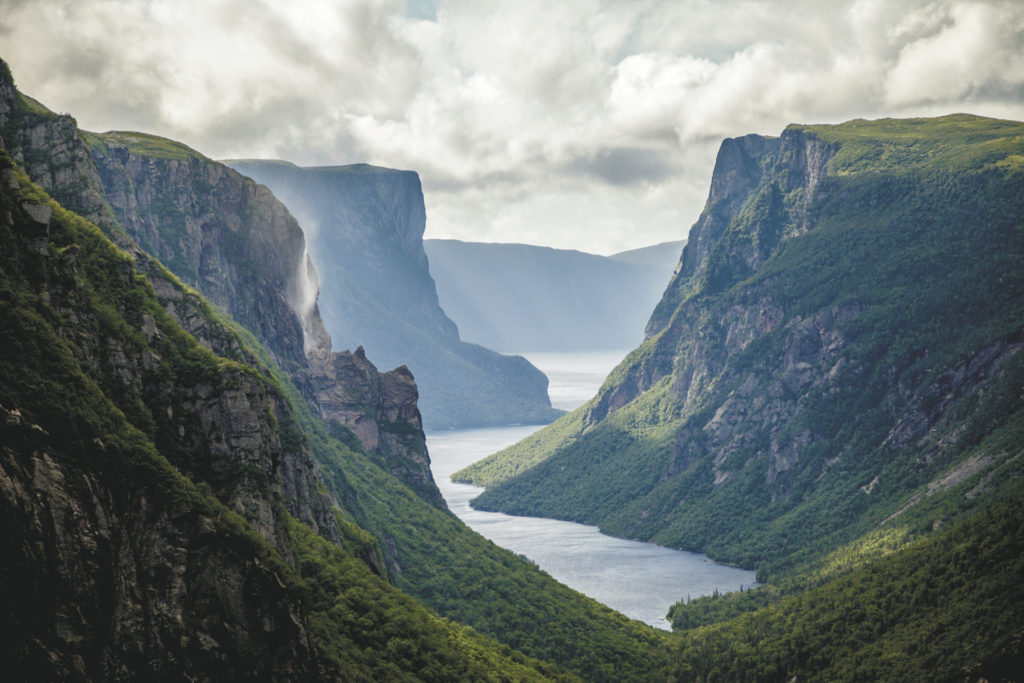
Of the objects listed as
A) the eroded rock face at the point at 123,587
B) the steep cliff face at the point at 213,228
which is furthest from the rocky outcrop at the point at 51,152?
the eroded rock face at the point at 123,587

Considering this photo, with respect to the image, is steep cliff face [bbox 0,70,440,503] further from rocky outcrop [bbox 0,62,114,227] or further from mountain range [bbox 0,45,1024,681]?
rocky outcrop [bbox 0,62,114,227]

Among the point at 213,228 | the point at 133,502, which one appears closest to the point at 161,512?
the point at 133,502

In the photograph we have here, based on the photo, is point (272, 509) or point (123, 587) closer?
point (123, 587)

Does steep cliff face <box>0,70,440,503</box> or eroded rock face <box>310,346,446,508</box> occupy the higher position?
steep cliff face <box>0,70,440,503</box>

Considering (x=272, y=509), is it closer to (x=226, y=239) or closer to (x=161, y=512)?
(x=161, y=512)

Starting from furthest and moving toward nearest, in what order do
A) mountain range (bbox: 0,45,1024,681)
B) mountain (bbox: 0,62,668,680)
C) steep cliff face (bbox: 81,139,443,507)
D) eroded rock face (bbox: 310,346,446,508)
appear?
eroded rock face (bbox: 310,346,446,508)
steep cliff face (bbox: 81,139,443,507)
mountain range (bbox: 0,45,1024,681)
mountain (bbox: 0,62,668,680)

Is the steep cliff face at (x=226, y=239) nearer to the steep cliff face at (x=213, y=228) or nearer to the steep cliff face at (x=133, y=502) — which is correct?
the steep cliff face at (x=213, y=228)

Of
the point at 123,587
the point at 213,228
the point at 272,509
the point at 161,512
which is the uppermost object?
the point at 213,228

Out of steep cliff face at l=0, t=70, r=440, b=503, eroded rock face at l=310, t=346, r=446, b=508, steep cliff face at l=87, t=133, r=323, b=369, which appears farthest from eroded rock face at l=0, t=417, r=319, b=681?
eroded rock face at l=310, t=346, r=446, b=508
